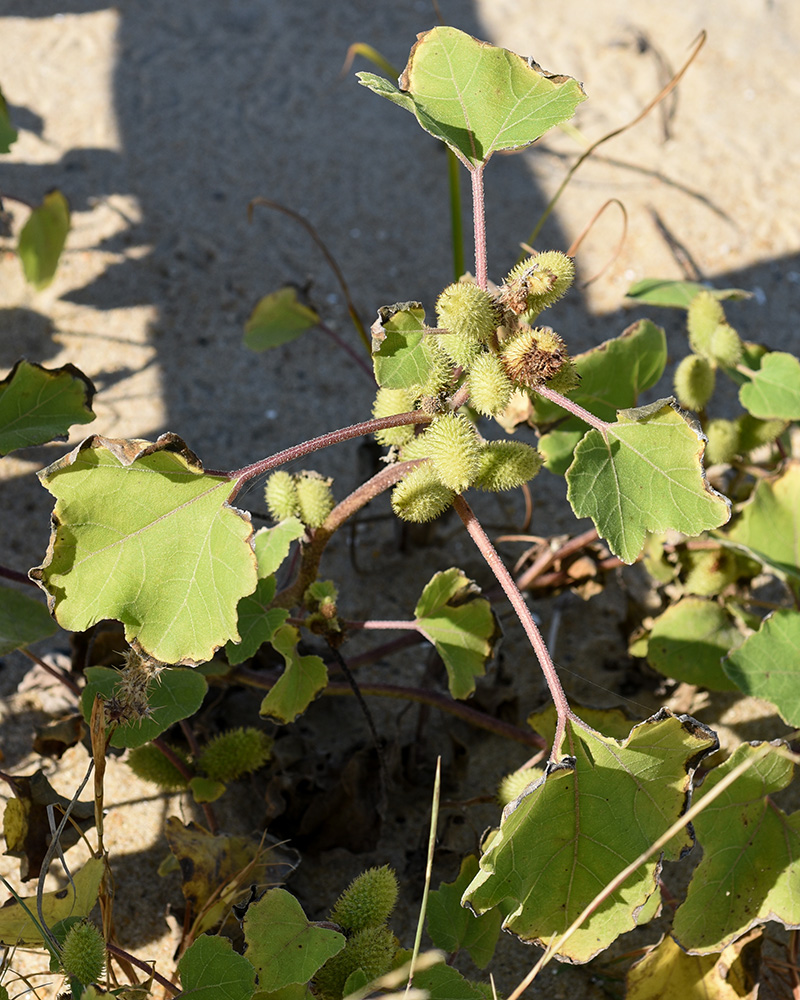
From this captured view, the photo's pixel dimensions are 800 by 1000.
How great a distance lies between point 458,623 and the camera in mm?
1368

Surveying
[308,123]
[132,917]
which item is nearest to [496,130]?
[132,917]

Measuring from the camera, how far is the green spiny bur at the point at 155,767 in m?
1.41

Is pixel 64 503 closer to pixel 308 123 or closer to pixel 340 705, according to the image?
pixel 340 705

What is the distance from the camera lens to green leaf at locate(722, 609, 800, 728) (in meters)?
1.32

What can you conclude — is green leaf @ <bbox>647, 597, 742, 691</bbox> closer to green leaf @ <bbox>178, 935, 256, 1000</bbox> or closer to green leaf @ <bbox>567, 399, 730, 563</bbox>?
green leaf @ <bbox>567, 399, 730, 563</bbox>

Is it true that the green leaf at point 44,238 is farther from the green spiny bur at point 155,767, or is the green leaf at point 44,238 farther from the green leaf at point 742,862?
the green leaf at point 742,862

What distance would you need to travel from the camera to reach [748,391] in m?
1.60

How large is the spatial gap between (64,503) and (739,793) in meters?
0.94

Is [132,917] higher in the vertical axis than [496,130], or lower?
lower

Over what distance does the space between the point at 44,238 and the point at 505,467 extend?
1.53m

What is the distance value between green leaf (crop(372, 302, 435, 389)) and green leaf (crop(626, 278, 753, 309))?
2.29 feet

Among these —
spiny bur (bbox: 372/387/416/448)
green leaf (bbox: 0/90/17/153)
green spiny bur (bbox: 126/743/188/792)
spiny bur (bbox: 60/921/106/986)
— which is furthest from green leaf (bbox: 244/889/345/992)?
green leaf (bbox: 0/90/17/153)

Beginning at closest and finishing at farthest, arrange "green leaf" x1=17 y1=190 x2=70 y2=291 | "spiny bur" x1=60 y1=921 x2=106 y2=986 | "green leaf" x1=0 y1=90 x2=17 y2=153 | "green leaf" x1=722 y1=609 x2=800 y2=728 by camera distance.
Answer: "spiny bur" x1=60 y1=921 x2=106 y2=986, "green leaf" x1=722 y1=609 x2=800 y2=728, "green leaf" x1=0 y1=90 x2=17 y2=153, "green leaf" x1=17 y1=190 x2=70 y2=291

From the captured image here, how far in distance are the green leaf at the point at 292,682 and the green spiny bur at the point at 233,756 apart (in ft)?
0.58
